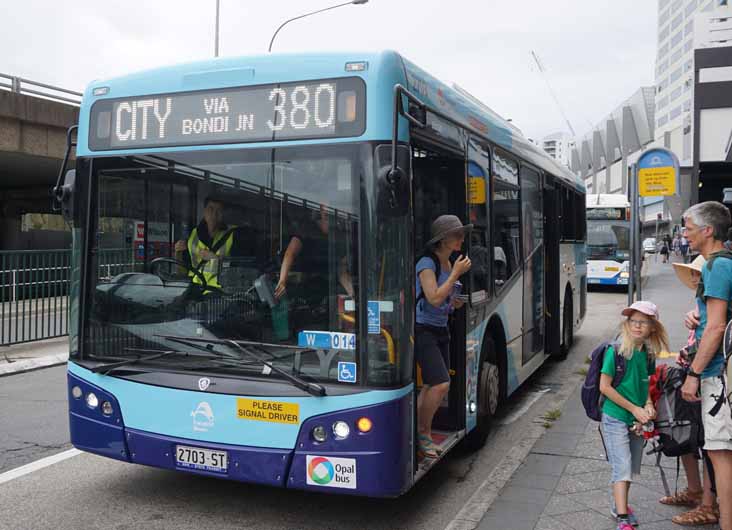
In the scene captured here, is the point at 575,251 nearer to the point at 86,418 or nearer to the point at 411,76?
the point at 411,76

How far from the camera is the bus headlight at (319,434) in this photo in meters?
4.14

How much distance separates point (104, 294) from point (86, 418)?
0.81 meters

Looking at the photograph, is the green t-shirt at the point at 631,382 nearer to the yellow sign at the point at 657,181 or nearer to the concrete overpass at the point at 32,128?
the yellow sign at the point at 657,181

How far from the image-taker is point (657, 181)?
36.1ft

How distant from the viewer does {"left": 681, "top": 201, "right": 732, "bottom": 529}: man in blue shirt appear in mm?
3879

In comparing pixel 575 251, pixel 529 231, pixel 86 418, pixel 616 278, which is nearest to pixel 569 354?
pixel 575 251

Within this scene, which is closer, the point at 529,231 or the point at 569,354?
the point at 529,231

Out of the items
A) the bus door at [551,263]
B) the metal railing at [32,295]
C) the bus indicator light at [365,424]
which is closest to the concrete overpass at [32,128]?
the metal railing at [32,295]

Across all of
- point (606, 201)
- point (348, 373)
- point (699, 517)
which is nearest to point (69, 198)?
point (348, 373)

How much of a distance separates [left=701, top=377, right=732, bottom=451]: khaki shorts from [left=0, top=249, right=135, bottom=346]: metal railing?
995 centimetres

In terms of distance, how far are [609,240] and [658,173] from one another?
13.6 meters

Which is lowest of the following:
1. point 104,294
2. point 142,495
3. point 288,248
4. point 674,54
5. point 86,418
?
point 142,495

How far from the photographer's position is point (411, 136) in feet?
14.4

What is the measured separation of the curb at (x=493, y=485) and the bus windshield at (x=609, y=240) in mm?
18257
